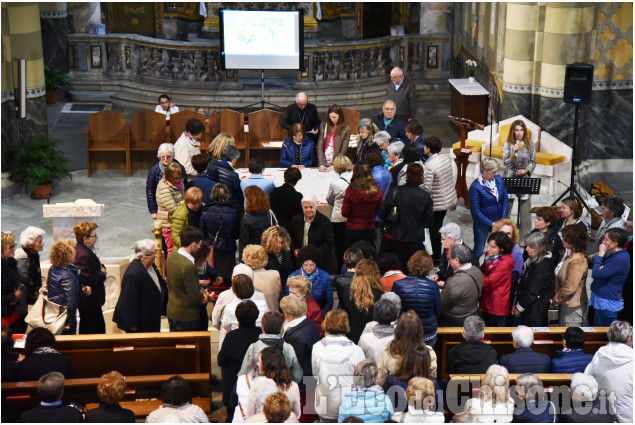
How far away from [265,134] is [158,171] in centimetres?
370

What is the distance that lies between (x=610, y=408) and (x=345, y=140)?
18.2ft

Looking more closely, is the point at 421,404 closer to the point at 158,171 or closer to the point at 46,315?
the point at 46,315

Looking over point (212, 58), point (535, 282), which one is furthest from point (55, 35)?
point (535, 282)

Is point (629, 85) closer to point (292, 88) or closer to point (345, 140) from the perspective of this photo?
point (345, 140)

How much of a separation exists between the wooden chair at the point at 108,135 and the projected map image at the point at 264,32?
3.72 metres

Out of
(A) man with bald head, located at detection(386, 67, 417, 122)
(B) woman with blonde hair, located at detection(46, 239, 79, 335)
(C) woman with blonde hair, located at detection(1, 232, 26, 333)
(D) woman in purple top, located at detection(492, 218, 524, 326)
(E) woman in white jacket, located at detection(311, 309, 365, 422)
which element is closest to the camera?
(E) woman in white jacket, located at detection(311, 309, 365, 422)

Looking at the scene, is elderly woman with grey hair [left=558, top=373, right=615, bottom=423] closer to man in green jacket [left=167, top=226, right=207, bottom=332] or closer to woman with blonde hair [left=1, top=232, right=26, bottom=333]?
man in green jacket [left=167, top=226, right=207, bottom=332]

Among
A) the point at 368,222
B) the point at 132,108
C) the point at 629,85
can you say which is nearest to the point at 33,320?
the point at 368,222

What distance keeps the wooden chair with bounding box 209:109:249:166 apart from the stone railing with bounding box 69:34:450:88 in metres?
5.10

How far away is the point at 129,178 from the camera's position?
545 inches

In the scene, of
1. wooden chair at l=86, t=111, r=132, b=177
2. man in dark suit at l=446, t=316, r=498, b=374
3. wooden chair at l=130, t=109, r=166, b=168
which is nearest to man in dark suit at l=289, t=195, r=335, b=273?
man in dark suit at l=446, t=316, r=498, b=374

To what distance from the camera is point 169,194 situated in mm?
9586

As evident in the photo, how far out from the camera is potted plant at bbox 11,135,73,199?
12961 millimetres

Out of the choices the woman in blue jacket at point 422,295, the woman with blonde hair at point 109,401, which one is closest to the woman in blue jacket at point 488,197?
the woman in blue jacket at point 422,295
